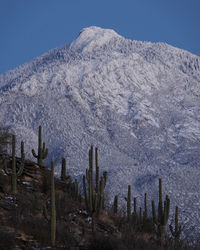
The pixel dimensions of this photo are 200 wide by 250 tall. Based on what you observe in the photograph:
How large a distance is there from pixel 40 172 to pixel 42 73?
143 meters

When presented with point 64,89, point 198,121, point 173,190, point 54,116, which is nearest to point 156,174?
point 173,190

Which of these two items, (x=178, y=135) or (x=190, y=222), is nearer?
(x=190, y=222)

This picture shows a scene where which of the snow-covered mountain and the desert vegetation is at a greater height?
the snow-covered mountain

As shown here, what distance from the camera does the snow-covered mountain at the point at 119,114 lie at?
100562mm

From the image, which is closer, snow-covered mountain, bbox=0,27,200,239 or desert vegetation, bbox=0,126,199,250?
desert vegetation, bbox=0,126,199,250

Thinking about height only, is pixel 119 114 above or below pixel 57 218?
above

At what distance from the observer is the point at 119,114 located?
150m

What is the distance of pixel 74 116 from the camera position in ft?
453

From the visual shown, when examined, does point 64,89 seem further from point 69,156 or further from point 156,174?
point 156,174

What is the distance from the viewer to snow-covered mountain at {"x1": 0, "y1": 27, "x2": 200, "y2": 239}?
10056cm

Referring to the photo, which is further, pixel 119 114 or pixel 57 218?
pixel 119 114

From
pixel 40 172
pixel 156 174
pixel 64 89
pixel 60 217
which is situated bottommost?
pixel 60 217

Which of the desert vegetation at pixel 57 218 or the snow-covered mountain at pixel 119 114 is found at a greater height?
the snow-covered mountain at pixel 119 114

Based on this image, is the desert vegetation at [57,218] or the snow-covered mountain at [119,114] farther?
the snow-covered mountain at [119,114]
